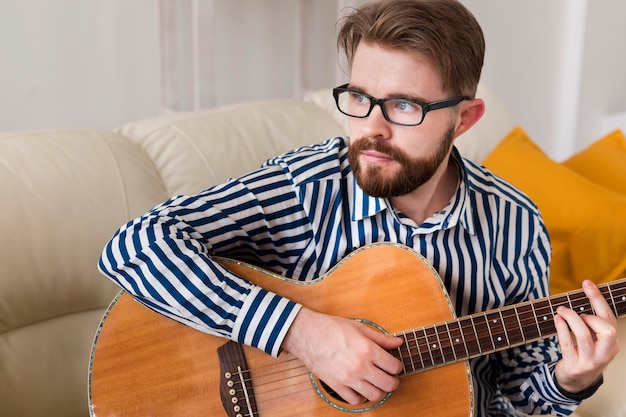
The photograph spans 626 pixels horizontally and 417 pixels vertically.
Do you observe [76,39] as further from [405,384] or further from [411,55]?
[405,384]

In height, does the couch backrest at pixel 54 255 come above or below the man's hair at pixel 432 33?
below

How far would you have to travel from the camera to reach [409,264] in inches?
54.4

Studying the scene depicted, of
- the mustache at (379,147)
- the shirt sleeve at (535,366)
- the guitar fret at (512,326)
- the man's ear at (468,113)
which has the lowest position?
the shirt sleeve at (535,366)

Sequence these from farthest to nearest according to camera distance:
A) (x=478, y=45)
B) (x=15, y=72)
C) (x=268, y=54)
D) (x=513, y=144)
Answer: (x=268, y=54) < (x=15, y=72) < (x=513, y=144) < (x=478, y=45)

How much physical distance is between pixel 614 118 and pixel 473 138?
188 centimetres

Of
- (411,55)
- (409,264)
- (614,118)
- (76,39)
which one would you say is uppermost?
(411,55)

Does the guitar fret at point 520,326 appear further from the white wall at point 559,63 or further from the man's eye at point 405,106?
the white wall at point 559,63

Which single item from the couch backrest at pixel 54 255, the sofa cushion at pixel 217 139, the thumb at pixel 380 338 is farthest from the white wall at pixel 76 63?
the thumb at pixel 380 338

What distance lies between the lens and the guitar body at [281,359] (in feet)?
4.22

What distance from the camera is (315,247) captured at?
4.81ft

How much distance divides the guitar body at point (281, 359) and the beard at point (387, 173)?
0.10 m

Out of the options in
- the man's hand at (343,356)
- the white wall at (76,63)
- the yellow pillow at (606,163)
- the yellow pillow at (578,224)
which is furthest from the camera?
the white wall at (76,63)

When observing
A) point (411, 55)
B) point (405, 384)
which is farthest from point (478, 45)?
point (405, 384)

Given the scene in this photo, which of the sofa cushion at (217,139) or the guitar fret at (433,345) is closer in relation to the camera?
the guitar fret at (433,345)
